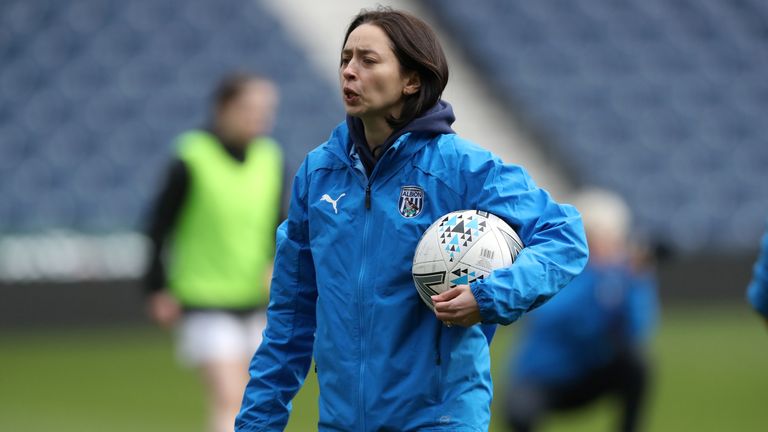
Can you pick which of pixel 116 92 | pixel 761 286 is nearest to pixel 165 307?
pixel 761 286

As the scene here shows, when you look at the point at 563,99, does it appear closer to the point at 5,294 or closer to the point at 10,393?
the point at 5,294

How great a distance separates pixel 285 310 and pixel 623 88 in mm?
14248

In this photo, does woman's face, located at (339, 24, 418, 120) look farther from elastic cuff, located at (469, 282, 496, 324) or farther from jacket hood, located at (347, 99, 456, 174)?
elastic cuff, located at (469, 282, 496, 324)

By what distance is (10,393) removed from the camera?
10453 mm

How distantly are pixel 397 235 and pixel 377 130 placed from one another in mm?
355

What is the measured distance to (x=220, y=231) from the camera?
7.54 m

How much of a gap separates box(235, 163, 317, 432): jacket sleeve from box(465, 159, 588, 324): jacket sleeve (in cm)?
60

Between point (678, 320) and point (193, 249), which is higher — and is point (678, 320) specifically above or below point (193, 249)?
below

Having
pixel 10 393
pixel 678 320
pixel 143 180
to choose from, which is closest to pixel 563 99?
pixel 678 320

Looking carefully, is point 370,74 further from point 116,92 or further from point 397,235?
point 116,92

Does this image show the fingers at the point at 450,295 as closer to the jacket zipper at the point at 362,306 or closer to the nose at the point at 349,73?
the jacket zipper at the point at 362,306

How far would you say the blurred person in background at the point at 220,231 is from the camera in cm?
738

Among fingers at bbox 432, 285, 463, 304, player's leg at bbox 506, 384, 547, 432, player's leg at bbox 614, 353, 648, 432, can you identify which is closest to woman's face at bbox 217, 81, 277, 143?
player's leg at bbox 506, 384, 547, 432

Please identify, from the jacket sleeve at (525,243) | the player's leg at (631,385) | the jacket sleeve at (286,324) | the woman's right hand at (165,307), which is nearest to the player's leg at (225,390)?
the woman's right hand at (165,307)
